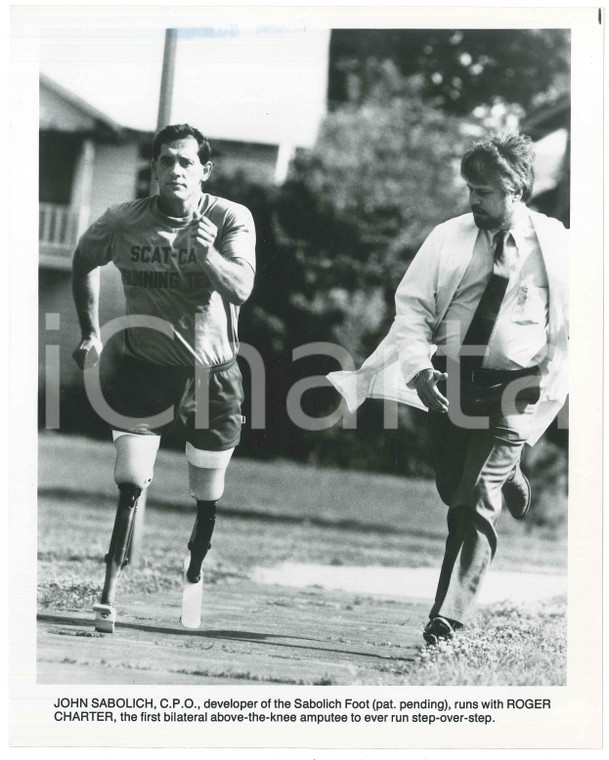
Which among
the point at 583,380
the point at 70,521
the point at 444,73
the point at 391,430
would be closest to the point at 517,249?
the point at 583,380

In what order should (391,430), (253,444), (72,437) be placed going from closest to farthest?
(253,444)
(391,430)
(72,437)

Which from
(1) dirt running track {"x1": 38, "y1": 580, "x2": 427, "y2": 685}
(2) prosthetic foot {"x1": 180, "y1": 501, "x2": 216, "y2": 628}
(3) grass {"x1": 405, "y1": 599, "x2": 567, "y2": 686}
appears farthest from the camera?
(2) prosthetic foot {"x1": 180, "y1": 501, "x2": 216, "y2": 628}

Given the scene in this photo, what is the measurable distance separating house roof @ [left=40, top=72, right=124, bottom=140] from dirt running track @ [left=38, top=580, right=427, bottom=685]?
99.1 inches

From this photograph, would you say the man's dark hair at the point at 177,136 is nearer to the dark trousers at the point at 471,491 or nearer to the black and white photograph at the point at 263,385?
the black and white photograph at the point at 263,385

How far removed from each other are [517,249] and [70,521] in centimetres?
501

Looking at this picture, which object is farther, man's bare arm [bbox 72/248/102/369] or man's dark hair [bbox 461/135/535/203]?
man's bare arm [bbox 72/248/102/369]

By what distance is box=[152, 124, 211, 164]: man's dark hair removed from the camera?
203 inches

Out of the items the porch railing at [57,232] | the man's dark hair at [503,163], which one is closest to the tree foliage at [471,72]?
the porch railing at [57,232]

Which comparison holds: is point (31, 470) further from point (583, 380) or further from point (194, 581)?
point (583, 380)

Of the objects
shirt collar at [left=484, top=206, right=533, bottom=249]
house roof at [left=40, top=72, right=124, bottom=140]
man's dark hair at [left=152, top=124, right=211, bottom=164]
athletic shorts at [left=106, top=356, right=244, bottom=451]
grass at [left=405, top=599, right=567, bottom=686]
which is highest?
house roof at [left=40, top=72, right=124, bottom=140]

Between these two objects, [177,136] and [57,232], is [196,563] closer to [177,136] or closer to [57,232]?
[177,136]

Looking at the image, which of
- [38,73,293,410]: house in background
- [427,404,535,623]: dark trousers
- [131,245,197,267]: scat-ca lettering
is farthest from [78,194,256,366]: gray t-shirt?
[427,404,535,623]: dark trousers

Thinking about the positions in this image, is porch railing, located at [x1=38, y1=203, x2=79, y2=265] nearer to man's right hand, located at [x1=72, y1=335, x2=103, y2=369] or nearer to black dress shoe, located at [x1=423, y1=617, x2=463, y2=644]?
man's right hand, located at [x1=72, y1=335, x2=103, y2=369]
